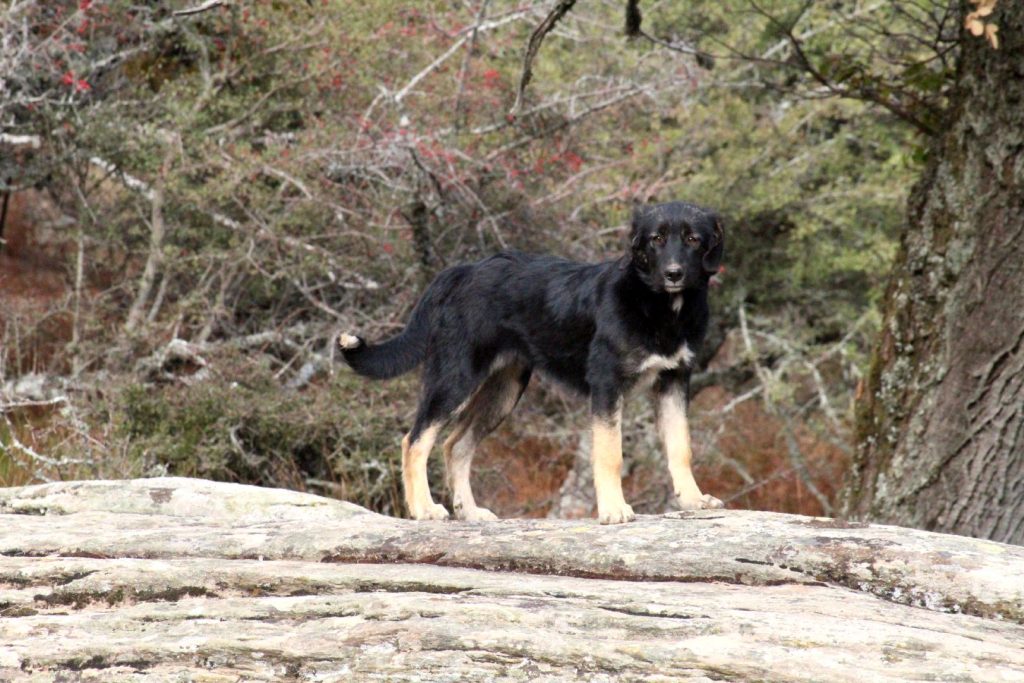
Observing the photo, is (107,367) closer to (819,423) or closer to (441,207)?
(441,207)

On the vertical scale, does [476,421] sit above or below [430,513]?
Answer: above

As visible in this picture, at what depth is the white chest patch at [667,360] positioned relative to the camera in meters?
5.82

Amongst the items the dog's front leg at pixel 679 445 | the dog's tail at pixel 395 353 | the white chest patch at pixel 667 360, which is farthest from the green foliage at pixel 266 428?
the white chest patch at pixel 667 360

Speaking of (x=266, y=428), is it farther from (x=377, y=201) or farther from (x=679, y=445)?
(x=679, y=445)

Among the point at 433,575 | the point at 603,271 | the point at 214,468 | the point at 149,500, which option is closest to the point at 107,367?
the point at 214,468

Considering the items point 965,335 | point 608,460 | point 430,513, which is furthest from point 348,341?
point 965,335

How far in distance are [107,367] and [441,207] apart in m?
2.90

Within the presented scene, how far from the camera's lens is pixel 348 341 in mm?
6609

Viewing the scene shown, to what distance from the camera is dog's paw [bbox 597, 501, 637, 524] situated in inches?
217

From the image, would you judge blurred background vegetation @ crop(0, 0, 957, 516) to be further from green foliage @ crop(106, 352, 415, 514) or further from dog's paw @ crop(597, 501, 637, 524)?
dog's paw @ crop(597, 501, 637, 524)

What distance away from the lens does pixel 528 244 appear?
10.7m

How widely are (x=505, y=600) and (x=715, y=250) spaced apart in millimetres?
2002

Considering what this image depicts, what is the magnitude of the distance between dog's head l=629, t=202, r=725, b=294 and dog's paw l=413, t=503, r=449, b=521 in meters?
1.48

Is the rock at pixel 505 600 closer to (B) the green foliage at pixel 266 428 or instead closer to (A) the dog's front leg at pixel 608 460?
(A) the dog's front leg at pixel 608 460
